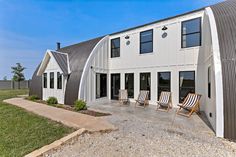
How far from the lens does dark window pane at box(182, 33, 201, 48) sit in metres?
10.3

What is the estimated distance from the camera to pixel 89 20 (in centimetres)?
2066

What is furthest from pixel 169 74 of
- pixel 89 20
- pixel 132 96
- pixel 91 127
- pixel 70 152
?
pixel 89 20

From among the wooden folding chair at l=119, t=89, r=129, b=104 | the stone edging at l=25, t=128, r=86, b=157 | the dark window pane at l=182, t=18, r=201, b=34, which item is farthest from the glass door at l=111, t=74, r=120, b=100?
the stone edging at l=25, t=128, r=86, b=157

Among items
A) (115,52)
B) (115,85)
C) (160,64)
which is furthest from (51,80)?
(160,64)

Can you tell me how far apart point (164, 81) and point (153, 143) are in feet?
24.0

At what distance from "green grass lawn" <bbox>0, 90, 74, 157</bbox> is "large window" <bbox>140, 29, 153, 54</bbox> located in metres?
8.28

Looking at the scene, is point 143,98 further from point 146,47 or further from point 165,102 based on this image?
point 146,47

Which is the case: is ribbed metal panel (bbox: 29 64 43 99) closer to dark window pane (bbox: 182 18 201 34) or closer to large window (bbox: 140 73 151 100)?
large window (bbox: 140 73 151 100)

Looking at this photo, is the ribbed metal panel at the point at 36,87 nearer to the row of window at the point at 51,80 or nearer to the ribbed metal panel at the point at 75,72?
the row of window at the point at 51,80

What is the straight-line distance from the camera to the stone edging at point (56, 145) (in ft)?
15.5

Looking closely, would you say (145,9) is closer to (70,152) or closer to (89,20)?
(89,20)

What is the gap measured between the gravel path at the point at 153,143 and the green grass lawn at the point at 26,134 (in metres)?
1.10

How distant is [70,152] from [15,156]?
61.3 inches

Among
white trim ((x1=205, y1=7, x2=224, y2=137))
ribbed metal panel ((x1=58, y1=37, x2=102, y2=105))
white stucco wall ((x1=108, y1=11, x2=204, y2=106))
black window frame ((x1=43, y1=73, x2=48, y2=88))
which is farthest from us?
black window frame ((x1=43, y1=73, x2=48, y2=88))
